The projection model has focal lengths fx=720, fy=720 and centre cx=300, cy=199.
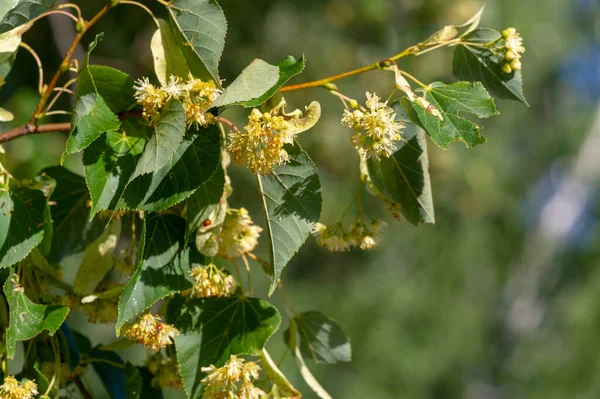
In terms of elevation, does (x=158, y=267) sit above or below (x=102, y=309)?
above

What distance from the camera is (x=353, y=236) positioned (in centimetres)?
134

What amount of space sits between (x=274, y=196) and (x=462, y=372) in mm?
9526

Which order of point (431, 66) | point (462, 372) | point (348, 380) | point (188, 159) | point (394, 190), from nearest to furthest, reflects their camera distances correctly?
1. point (188, 159)
2. point (394, 190)
3. point (431, 66)
4. point (348, 380)
5. point (462, 372)

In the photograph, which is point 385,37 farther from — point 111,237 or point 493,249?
point 493,249

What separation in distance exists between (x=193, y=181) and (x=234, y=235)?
189mm

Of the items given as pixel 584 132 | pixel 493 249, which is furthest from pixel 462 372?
pixel 584 132

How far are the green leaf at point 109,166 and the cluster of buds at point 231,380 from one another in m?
0.29

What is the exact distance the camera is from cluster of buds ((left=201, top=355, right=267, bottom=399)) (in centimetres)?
108

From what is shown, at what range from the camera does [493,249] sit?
33.5ft

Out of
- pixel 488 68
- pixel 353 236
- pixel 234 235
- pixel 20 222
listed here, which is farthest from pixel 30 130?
pixel 488 68

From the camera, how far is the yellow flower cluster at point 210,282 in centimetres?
115

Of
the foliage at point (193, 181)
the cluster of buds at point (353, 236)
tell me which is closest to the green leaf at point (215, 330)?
the foliage at point (193, 181)

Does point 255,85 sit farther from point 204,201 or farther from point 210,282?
point 210,282

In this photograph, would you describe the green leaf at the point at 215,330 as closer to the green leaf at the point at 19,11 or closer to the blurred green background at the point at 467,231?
the green leaf at the point at 19,11
